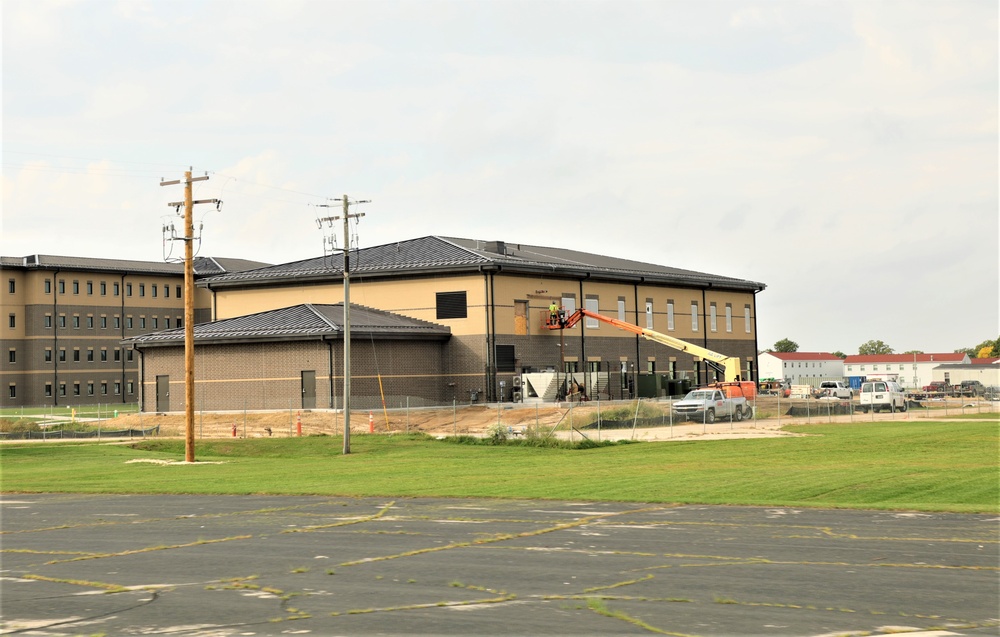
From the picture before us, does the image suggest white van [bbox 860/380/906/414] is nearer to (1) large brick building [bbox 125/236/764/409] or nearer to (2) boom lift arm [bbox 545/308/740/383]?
(2) boom lift arm [bbox 545/308/740/383]

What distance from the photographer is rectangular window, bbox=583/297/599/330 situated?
75.4 meters

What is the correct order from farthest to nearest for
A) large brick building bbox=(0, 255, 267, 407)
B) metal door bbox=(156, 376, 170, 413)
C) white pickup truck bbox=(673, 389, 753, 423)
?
large brick building bbox=(0, 255, 267, 407) → metal door bbox=(156, 376, 170, 413) → white pickup truck bbox=(673, 389, 753, 423)

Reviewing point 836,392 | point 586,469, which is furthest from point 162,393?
point 836,392

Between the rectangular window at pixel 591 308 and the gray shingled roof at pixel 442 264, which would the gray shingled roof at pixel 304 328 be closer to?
the gray shingled roof at pixel 442 264

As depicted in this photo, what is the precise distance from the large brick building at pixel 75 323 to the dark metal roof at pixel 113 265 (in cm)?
10

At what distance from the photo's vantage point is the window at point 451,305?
69.2 metres

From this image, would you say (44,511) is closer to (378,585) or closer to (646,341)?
(378,585)

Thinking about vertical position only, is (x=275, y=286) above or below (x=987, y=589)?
above

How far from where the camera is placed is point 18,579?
50.9ft

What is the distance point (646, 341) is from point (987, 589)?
223 feet

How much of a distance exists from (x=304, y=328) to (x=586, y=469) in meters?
32.4

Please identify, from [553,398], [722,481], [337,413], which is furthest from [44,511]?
[553,398]

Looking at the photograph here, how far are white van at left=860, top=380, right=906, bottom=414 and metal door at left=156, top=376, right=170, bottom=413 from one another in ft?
138

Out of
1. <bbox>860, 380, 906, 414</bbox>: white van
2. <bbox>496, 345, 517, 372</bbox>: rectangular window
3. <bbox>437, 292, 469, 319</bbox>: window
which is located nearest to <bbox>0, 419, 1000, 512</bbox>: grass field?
<bbox>860, 380, 906, 414</bbox>: white van
